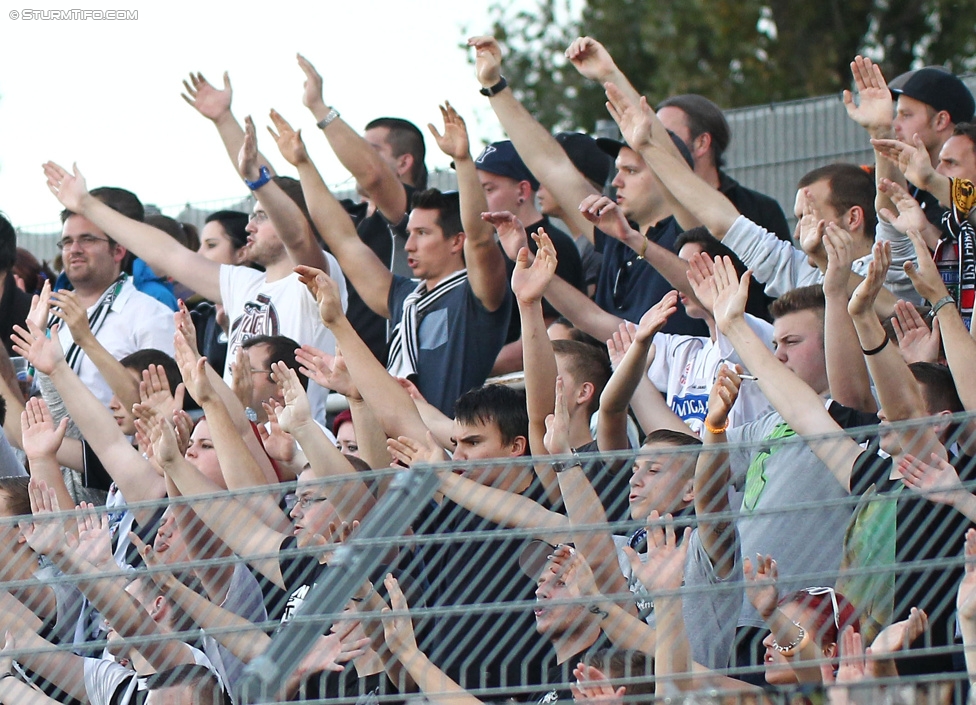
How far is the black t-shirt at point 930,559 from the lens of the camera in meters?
3.56

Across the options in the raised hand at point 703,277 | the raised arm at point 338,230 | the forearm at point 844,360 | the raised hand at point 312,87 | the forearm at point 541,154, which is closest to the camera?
the forearm at point 844,360

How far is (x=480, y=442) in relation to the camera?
17.7ft

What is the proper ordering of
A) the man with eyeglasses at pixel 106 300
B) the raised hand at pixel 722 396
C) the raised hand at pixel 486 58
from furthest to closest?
1. the man with eyeglasses at pixel 106 300
2. the raised hand at pixel 486 58
3. the raised hand at pixel 722 396

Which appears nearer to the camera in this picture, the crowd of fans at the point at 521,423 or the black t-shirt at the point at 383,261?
the crowd of fans at the point at 521,423

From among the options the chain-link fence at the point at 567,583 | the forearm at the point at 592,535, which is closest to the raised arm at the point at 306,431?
the chain-link fence at the point at 567,583

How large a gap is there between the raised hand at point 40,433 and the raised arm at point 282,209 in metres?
1.32

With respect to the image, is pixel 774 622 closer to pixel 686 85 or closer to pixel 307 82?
pixel 307 82

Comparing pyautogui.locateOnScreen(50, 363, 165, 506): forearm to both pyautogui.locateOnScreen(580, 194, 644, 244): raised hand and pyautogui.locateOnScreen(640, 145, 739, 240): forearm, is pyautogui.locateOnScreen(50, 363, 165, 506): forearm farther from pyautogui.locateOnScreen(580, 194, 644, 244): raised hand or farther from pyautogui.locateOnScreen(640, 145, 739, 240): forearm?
pyautogui.locateOnScreen(640, 145, 739, 240): forearm

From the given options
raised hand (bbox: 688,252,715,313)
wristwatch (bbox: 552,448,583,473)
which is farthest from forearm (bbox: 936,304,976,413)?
wristwatch (bbox: 552,448,583,473)

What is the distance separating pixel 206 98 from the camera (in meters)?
7.48

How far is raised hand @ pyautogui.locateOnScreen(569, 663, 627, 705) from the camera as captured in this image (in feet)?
11.4

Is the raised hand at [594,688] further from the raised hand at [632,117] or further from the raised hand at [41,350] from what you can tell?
the raised hand at [41,350]

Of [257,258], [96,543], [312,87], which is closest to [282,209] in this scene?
[257,258]

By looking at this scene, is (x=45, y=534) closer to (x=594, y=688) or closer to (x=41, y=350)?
(x=594, y=688)
